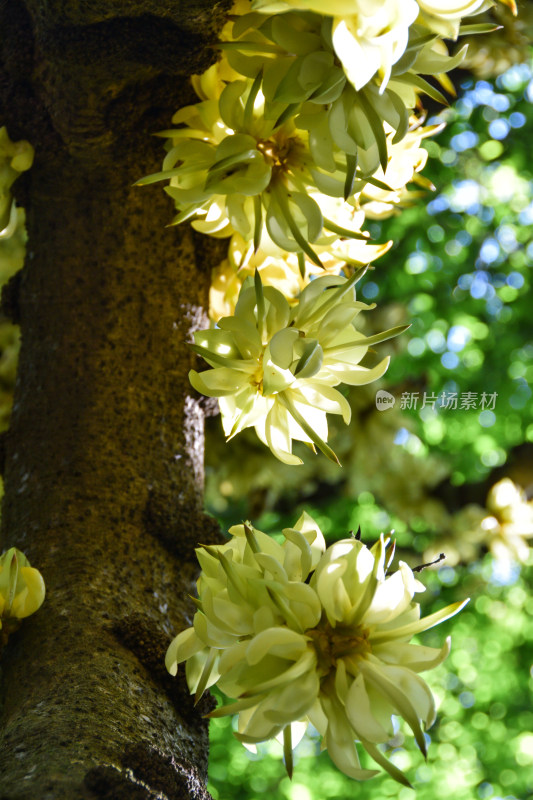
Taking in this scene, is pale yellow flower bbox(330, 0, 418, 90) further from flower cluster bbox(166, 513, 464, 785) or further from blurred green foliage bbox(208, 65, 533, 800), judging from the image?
blurred green foliage bbox(208, 65, 533, 800)

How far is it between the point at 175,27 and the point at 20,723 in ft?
1.89

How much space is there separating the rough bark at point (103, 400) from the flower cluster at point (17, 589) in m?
0.02

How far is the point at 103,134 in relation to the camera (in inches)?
30.8

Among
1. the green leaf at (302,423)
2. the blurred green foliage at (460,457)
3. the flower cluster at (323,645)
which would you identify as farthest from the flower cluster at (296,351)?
the blurred green foliage at (460,457)

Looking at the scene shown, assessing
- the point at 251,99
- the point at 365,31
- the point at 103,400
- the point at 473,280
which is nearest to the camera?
the point at 365,31

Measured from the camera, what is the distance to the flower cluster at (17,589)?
1.99 feet

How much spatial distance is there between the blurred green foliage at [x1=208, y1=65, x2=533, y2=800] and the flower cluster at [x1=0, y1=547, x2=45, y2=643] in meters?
1.56

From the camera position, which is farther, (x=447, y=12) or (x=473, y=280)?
(x=473, y=280)

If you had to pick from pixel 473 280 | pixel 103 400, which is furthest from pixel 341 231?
pixel 473 280

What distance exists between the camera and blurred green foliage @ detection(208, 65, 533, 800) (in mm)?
2631

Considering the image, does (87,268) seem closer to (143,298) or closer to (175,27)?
(143,298)

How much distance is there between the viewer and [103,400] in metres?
0.77

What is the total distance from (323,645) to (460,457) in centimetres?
280

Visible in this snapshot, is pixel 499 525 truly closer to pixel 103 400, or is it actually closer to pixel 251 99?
pixel 103 400
